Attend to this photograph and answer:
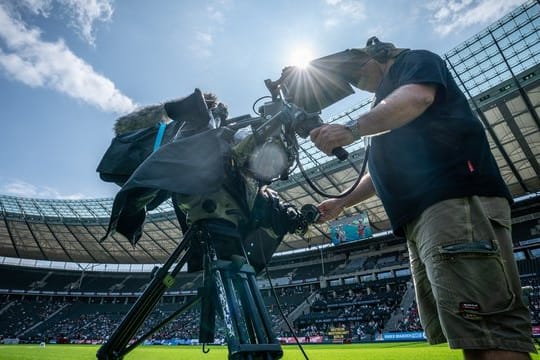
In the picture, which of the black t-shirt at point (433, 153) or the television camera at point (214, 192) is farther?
the television camera at point (214, 192)

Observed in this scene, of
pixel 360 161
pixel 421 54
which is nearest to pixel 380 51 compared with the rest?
pixel 421 54

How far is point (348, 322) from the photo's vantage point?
89.5ft

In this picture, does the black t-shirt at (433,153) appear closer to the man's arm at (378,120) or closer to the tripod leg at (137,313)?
the man's arm at (378,120)

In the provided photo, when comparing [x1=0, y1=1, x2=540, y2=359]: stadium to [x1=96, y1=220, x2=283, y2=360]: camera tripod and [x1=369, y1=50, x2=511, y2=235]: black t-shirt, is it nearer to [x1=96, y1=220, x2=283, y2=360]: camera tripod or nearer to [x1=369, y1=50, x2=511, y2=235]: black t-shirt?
[x1=96, y1=220, x2=283, y2=360]: camera tripod

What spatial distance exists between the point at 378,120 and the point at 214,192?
0.99m

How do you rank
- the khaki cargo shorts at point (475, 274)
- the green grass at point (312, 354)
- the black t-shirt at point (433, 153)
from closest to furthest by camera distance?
the khaki cargo shorts at point (475, 274) < the black t-shirt at point (433, 153) < the green grass at point (312, 354)

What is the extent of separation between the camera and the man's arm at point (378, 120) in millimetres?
1465

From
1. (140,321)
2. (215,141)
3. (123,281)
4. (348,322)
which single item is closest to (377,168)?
(215,141)

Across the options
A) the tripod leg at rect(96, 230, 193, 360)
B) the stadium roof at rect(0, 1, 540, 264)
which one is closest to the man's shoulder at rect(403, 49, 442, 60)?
the tripod leg at rect(96, 230, 193, 360)

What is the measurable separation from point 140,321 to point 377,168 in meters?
1.72

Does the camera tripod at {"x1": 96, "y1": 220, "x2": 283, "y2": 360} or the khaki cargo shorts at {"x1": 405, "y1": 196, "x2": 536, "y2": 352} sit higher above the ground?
the camera tripod at {"x1": 96, "y1": 220, "x2": 283, "y2": 360}

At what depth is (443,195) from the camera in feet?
5.02

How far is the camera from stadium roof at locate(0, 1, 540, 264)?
1647 cm

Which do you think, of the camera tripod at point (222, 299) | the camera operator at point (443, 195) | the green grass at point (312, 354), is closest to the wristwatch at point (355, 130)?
the camera operator at point (443, 195)
